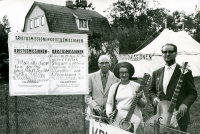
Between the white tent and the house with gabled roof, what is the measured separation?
77.5 inches

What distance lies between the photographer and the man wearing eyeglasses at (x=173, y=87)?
8.11 ft

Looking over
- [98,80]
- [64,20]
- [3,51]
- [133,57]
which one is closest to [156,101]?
[98,80]

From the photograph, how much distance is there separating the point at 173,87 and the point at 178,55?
4775mm

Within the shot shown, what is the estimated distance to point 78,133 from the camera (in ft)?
13.3

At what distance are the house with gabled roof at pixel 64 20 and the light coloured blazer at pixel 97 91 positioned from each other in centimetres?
493

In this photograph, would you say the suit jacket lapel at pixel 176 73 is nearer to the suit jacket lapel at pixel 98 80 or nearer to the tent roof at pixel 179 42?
the suit jacket lapel at pixel 98 80

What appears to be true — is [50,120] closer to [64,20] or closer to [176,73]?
[176,73]

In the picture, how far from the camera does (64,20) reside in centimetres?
929

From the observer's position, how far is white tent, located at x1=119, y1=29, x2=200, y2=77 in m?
6.45

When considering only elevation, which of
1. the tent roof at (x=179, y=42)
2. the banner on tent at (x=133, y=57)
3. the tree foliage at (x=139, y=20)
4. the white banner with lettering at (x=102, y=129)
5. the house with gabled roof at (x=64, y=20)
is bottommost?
the white banner with lettering at (x=102, y=129)

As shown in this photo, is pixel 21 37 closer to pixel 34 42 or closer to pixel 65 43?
pixel 34 42

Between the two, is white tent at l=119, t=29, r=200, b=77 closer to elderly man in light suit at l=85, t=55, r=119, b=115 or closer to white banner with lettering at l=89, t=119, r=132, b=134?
elderly man in light suit at l=85, t=55, r=119, b=115

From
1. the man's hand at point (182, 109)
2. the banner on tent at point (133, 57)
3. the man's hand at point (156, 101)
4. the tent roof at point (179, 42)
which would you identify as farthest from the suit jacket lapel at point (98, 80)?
the banner on tent at point (133, 57)

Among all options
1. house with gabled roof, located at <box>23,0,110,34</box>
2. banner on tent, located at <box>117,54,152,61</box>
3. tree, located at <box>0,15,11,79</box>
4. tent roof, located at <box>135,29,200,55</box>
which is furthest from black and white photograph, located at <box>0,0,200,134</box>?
tree, located at <box>0,15,11,79</box>
